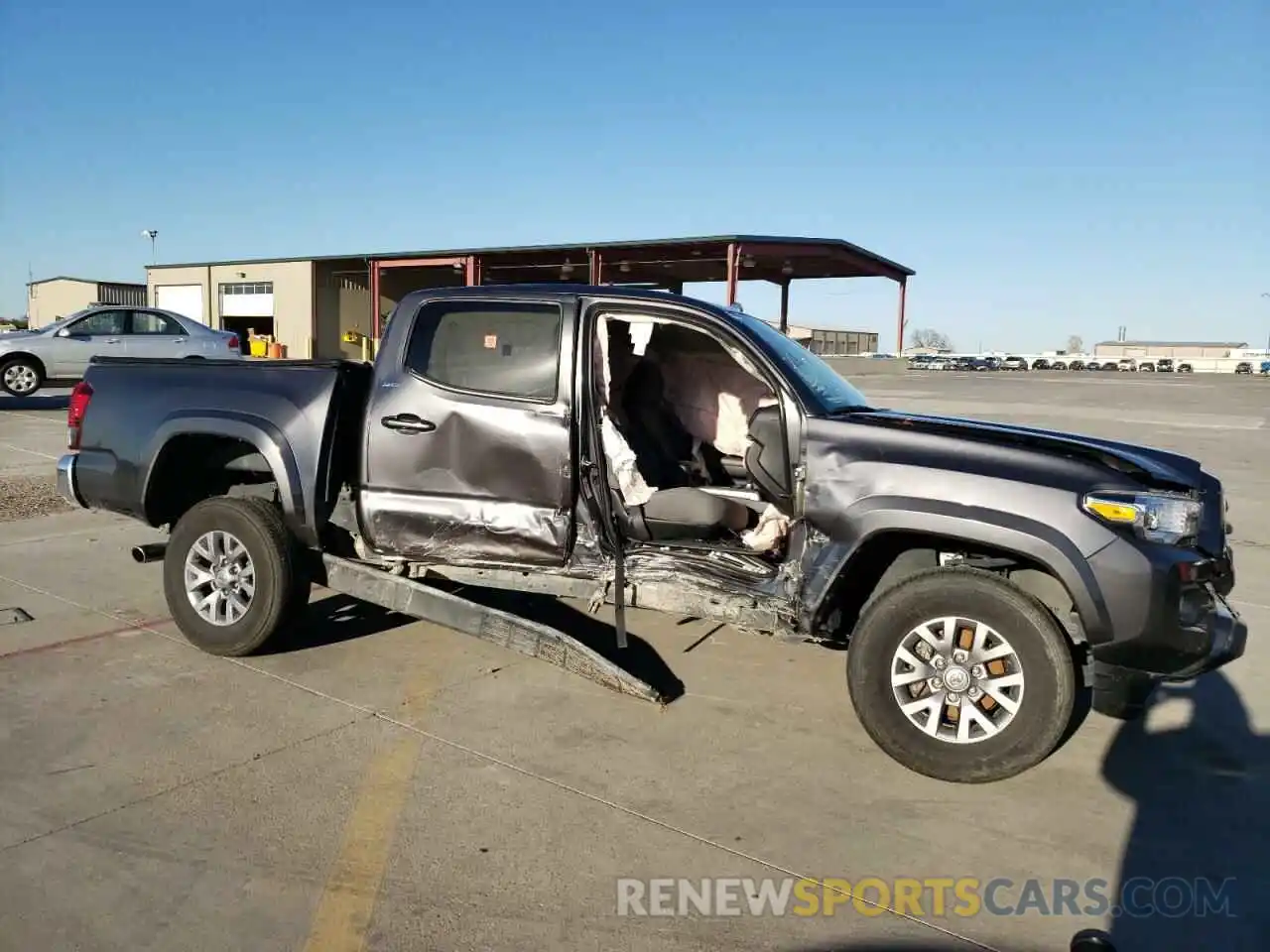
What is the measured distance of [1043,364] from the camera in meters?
96.2

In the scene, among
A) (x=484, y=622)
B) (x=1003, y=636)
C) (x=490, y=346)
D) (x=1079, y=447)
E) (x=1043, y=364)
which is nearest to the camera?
(x=1003, y=636)

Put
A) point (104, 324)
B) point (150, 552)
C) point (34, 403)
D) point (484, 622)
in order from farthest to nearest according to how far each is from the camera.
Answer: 1. point (34, 403)
2. point (104, 324)
3. point (150, 552)
4. point (484, 622)

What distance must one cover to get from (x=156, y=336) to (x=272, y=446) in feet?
49.9

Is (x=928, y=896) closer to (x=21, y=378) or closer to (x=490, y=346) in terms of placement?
(x=490, y=346)

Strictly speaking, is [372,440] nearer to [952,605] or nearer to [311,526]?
[311,526]

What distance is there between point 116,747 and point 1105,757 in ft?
13.9

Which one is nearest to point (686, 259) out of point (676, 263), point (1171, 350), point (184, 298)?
point (676, 263)

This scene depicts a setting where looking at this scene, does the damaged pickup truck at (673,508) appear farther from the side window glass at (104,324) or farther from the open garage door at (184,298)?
the open garage door at (184,298)

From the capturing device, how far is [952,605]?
153 inches

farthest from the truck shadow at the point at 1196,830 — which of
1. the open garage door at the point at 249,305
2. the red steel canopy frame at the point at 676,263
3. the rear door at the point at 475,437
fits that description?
the open garage door at the point at 249,305

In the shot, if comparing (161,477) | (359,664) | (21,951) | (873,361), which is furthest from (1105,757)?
(873,361)

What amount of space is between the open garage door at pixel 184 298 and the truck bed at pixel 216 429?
43.8 metres

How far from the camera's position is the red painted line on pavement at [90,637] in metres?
5.26

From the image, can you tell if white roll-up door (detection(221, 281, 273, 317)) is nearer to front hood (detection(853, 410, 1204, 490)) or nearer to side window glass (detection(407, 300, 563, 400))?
side window glass (detection(407, 300, 563, 400))
